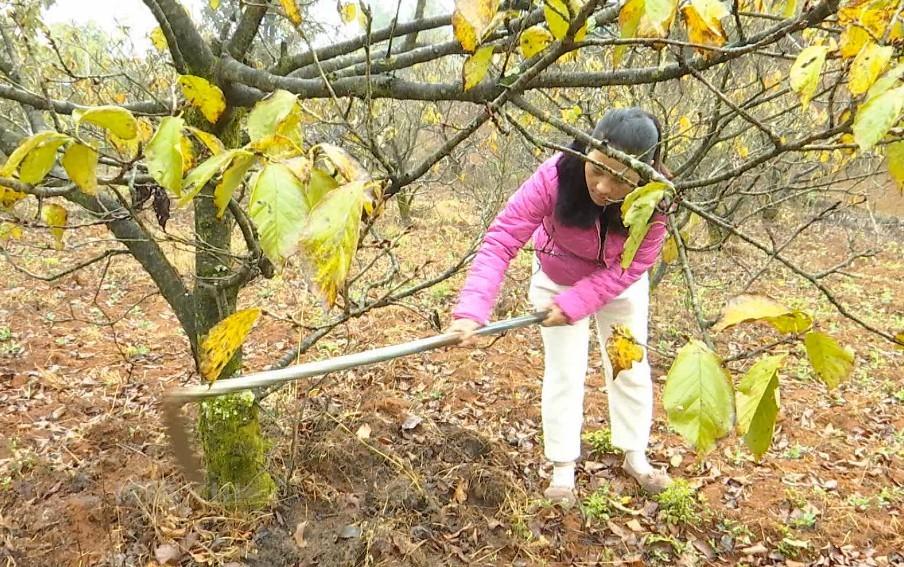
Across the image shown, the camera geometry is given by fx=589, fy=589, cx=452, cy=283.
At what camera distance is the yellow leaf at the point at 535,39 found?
1.32 metres

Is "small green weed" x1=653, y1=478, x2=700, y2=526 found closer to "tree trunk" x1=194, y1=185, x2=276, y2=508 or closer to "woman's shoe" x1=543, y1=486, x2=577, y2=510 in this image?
"woman's shoe" x1=543, y1=486, x2=577, y2=510

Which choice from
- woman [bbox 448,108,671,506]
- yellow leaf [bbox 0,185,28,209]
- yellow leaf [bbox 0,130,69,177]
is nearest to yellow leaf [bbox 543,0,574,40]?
woman [bbox 448,108,671,506]

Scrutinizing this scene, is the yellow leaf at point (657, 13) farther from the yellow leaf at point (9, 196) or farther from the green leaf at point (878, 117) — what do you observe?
the yellow leaf at point (9, 196)

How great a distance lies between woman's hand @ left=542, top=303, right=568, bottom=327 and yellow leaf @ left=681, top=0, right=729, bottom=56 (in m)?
1.31

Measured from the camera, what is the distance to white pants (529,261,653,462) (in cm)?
280

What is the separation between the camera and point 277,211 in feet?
2.58

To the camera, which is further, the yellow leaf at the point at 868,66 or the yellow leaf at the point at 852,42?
the yellow leaf at the point at 852,42

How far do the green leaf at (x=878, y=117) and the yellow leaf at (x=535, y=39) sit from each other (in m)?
0.70

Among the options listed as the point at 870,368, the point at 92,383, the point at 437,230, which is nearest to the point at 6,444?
the point at 92,383

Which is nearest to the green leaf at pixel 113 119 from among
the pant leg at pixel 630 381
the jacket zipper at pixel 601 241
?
the jacket zipper at pixel 601 241

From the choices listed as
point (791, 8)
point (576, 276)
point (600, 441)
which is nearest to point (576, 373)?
point (576, 276)

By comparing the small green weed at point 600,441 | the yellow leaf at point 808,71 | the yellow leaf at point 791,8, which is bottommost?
the small green weed at point 600,441

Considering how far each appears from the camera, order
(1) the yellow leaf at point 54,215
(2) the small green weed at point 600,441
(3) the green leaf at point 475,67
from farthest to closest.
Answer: (2) the small green weed at point 600,441 → (1) the yellow leaf at point 54,215 → (3) the green leaf at point 475,67

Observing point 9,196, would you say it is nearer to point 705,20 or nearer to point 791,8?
point 705,20
